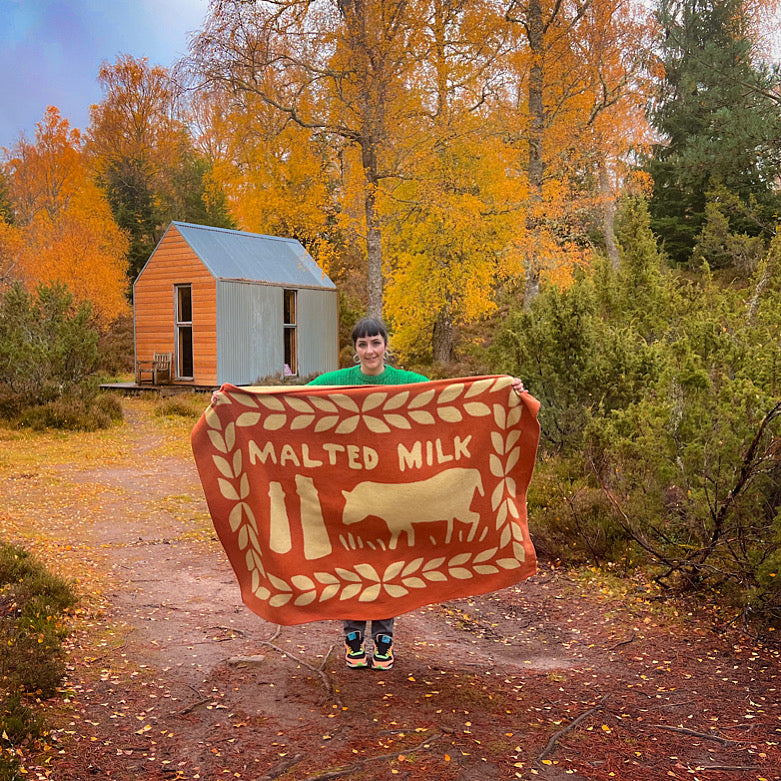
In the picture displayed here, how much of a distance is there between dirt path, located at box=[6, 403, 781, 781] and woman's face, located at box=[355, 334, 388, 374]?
66.6 inches

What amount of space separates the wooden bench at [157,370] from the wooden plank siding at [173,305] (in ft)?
0.58

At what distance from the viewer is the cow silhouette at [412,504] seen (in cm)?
396

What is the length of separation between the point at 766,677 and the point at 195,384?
713 inches

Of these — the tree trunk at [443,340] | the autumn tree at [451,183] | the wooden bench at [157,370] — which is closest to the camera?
the autumn tree at [451,183]

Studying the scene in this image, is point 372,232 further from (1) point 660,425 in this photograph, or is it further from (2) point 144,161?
(2) point 144,161

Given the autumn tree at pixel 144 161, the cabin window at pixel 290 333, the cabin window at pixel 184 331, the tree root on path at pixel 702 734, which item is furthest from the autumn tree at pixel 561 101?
the autumn tree at pixel 144 161

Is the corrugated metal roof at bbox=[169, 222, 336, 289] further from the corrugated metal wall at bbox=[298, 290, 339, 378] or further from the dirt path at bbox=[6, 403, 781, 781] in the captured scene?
the dirt path at bbox=[6, 403, 781, 781]

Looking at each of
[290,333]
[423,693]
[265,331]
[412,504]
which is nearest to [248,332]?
[265,331]

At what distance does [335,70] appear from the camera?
1443cm

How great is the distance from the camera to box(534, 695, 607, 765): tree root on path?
3.29 m

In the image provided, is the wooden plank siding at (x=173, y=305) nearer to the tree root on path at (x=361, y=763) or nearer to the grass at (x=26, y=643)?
the grass at (x=26, y=643)

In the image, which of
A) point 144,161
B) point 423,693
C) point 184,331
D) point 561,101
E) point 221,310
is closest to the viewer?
point 423,693

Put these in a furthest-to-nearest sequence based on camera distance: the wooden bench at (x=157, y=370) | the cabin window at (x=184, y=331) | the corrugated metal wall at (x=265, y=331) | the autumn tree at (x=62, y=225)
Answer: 1. the autumn tree at (x=62, y=225)
2. the cabin window at (x=184, y=331)
3. the wooden bench at (x=157, y=370)
4. the corrugated metal wall at (x=265, y=331)

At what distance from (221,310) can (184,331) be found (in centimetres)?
231
